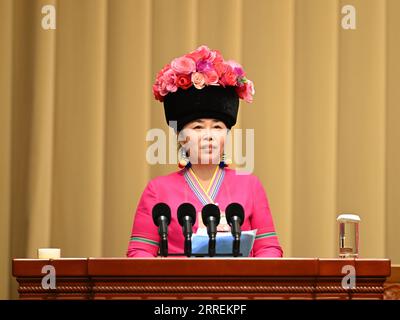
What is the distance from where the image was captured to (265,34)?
11.3 feet

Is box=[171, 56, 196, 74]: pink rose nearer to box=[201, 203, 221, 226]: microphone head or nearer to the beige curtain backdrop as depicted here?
box=[201, 203, 221, 226]: microphone head

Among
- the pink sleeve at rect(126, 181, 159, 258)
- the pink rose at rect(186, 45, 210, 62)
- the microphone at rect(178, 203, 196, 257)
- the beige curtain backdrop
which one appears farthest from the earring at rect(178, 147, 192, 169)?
the beige curtain backdrop

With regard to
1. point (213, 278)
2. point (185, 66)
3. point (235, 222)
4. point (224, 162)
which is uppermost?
point (185, 66)

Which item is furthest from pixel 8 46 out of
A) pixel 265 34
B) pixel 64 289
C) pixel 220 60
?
pixel 64 289

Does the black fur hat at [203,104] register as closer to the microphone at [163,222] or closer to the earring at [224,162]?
the earring at [224,162]

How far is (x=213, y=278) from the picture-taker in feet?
5.94

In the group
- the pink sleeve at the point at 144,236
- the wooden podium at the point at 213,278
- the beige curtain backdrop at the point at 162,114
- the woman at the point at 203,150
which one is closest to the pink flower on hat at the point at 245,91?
the woman at the point at 203,150

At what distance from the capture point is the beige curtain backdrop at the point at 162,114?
3.38m

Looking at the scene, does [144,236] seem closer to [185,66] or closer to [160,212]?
[160,212]

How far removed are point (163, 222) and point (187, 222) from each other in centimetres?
5

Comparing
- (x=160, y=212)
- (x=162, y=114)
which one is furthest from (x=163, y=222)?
(x=162, y=114)

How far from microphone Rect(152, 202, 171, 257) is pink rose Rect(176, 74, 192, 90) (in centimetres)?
47

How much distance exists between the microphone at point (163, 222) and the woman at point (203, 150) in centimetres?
33

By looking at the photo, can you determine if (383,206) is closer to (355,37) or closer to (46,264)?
(355,37)
